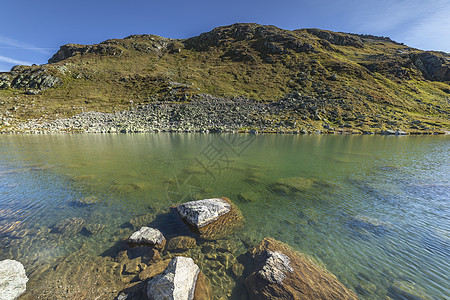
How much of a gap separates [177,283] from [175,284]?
0.10m

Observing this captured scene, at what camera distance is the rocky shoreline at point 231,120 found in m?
75.8

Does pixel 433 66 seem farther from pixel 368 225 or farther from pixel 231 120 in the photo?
pixel 368 225

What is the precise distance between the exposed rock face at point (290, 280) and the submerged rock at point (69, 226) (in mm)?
10964

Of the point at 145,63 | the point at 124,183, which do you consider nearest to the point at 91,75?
the point at 145,63

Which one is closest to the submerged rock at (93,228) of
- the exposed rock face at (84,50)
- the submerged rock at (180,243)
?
the submerged rock at (180,243)

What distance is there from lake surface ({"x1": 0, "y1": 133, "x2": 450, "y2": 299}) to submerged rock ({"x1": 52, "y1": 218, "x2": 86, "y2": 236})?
0.83 feet

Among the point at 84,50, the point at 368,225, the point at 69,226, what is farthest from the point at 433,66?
the point at 84,50

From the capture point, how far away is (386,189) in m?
17.9

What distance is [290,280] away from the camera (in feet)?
23.1

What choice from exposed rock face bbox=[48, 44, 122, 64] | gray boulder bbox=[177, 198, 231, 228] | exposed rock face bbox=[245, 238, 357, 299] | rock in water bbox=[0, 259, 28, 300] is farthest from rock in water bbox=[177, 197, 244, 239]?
exposed rock face bbox=[48, 44, 122, 64]

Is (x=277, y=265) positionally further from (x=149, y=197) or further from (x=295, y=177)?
(x=295, y=177)

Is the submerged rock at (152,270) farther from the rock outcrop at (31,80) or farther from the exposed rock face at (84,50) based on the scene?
the exposed rock face at (84,50)

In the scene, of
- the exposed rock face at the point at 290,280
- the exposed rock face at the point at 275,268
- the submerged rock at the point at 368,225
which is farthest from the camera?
the submerged rock at the point at 368,225

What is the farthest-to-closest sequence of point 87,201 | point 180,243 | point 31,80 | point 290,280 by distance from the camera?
point 31,80
point 87,201
point 180,243
point 290,280
